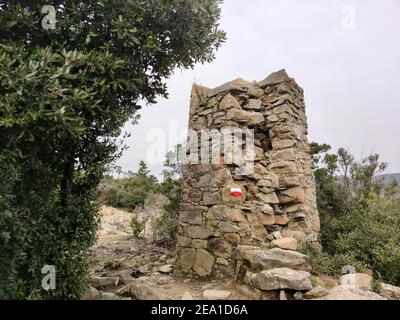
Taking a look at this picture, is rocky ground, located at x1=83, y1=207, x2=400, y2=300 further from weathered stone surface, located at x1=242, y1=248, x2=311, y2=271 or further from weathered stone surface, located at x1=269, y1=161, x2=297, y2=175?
weathered stone surface, located at x1=269, y1=161, x2=297, y2=175

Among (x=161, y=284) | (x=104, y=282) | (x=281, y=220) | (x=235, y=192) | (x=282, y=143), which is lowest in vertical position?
(x=161, y=284)

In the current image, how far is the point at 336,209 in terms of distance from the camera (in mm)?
7629

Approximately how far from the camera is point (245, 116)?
5.52 meters

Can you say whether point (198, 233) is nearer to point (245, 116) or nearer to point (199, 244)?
point (199, 244)

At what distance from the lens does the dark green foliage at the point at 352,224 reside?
4.88 metres

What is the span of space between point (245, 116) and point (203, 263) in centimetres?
268

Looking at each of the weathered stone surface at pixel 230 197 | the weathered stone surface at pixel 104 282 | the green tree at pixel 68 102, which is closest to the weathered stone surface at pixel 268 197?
the weathered stone surface at pixel 230 197

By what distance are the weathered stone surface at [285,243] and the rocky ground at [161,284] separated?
1.85 ft

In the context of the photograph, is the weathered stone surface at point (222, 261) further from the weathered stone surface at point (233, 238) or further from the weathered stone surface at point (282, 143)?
the weathered stone surface at point (282, 143)

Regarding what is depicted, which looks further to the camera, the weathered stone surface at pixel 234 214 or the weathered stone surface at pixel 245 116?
the weathered stone surface at pixel 245 116

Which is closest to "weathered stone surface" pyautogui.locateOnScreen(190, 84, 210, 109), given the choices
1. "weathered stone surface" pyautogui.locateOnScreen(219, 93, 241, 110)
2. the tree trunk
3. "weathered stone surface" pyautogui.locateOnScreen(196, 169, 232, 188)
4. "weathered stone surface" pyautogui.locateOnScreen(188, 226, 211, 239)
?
"weathered stone surface" pyautogui.locateOnScreen(219, 93, 241, 110)

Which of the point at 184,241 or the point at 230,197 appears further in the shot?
the point at 184,241

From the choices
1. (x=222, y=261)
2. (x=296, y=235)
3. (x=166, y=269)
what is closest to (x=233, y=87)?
(x=296, y=235)

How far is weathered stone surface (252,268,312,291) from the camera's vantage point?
352 cm
